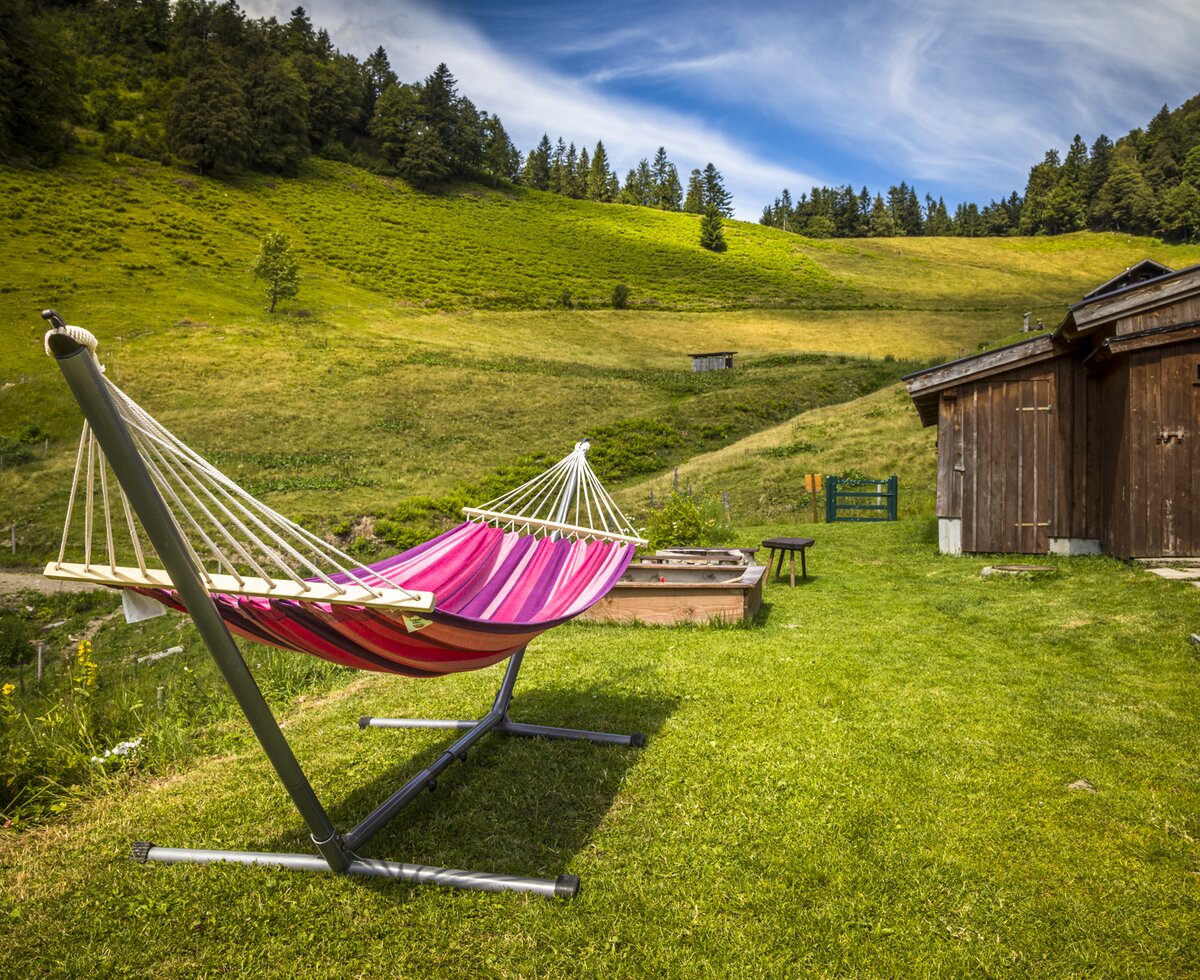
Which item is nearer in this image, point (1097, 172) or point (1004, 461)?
point (1004, 461)

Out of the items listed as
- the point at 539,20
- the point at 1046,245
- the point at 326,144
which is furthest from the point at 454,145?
the point at 1046,245

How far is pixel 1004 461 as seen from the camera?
34.6ft

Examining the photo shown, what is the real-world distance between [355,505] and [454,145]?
236 feet

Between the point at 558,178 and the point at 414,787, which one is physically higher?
the point at 558,178

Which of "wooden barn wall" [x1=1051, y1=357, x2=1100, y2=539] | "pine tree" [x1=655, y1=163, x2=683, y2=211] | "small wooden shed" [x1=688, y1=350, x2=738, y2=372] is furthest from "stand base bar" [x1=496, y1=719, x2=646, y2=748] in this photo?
"pine tree" [x1=655, y1=163, x2=683, y2=211]

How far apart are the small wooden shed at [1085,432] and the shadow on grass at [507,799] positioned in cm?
740

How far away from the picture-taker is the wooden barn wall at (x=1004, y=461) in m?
10.2

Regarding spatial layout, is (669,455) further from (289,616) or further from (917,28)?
(289,616)

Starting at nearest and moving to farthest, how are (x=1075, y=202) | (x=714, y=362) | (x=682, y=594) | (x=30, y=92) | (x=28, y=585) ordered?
(x=682, y=594)
(x=28, y=585)
(x=714, y=362)
(x=30, y=92)
(x=1075, y=202)

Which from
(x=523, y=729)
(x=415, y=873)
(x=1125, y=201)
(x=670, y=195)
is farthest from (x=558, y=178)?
(x=415, y=873)

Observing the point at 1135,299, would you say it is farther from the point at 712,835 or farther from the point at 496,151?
the point at 496,151

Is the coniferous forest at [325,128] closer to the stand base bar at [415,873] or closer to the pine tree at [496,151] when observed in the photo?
the pine tree at [496,151]

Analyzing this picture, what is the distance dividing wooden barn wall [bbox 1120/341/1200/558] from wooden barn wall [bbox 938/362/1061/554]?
147cm

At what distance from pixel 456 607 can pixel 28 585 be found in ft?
47.9
